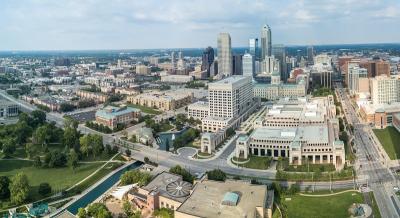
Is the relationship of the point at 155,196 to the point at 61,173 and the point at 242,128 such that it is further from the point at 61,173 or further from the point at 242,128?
the point at 242,128

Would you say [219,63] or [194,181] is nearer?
[194,181]

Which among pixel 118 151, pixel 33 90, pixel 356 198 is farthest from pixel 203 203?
pixel 33 90

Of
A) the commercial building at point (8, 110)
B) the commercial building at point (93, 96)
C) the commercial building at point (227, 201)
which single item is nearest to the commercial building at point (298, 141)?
the commercial building at point (227, 201)

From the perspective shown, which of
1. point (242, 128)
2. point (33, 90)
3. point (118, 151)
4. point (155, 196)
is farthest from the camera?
point (33, 90)

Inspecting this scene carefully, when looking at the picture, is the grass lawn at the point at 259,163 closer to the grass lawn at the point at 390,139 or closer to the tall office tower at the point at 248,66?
the grass lawn at the point at 390,139

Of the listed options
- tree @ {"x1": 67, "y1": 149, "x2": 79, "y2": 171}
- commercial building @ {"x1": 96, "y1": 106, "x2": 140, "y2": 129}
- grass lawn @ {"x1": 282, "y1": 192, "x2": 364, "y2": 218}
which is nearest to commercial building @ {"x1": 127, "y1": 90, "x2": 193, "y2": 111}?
commercial building @ {"x1": 96, "y1": 106, "x2": 140, "y2": 129}

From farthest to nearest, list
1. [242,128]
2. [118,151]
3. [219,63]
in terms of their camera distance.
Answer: [219,63] < [242,128] < [118,151]

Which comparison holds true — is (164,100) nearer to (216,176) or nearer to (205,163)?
(205,163)
